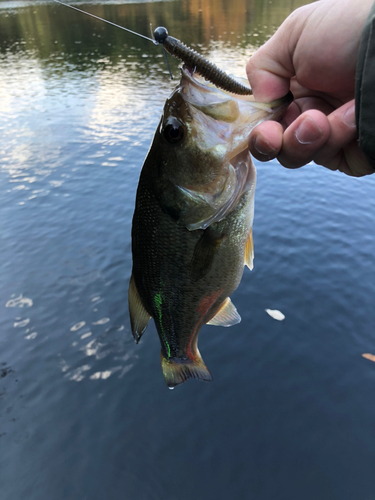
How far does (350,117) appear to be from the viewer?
70.9 inches

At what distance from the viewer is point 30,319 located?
24.0ft

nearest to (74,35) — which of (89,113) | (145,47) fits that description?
(145,47)

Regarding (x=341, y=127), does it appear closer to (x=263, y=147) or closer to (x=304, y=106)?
(x=263, y=147)

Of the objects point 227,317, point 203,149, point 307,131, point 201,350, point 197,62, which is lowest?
point 201,350

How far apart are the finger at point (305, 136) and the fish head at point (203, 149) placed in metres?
0.15

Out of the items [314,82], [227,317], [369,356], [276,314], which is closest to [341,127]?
[314,82]

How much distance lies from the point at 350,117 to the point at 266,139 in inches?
17.1

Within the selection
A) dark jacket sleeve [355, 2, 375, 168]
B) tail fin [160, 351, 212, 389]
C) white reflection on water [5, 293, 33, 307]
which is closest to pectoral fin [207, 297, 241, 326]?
tail fin [160, 351, 212, 389]

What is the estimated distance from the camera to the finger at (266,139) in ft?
6.01

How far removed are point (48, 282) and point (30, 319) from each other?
3.89 feet

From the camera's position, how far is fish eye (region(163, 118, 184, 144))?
193cm

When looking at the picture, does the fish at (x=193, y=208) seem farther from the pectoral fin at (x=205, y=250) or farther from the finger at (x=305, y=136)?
the finger at (x=305, y=136)

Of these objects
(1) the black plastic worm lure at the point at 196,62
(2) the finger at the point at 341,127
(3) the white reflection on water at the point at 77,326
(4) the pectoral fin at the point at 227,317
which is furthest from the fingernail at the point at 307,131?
(3) the white reflection on water at the point at 77,326

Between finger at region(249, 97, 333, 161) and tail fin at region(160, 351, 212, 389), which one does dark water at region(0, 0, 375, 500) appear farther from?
finger at region(249, 97, 333, 161)
